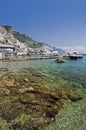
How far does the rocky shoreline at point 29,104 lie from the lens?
14058 millimetres

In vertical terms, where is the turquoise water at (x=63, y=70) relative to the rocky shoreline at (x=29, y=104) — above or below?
below

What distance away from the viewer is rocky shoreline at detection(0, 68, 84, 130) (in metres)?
14.1

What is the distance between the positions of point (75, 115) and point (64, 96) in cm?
575

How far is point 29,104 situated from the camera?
17.9 m

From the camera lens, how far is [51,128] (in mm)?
13281

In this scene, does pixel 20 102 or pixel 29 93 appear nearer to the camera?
pixel 20 102

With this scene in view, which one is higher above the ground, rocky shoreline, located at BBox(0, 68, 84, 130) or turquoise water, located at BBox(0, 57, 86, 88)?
rocky shoreline, located at BBox(0, 68, 84, 130)

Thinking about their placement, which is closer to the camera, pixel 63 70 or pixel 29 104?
pixel 29 104

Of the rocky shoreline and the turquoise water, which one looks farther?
the turquoise water

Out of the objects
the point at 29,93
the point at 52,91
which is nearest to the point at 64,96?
the point at 52,91

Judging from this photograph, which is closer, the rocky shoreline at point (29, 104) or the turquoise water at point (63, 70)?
the rocky shoreline at point (29, 104)

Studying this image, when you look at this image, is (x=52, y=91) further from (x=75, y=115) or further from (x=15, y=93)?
(x=75, y=115)

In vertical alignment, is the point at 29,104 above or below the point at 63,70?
above

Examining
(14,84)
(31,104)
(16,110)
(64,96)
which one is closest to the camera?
(16,110)
